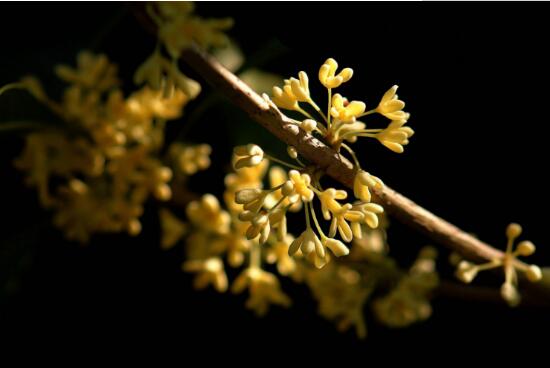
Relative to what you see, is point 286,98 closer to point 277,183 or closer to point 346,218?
point 346,218

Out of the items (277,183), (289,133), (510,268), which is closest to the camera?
(289,133)

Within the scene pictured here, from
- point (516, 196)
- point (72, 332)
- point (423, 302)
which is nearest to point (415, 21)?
point (516, 196)

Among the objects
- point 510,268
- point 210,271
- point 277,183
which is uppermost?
point 510,268

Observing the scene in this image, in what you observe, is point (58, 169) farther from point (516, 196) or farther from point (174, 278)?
point (516, 196)

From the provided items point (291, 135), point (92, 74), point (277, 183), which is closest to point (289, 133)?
point (291, 135)

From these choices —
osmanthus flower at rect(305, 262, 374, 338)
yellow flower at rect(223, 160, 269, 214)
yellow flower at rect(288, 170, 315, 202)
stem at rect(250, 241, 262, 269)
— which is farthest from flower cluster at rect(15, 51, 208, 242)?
yellow flower at rect(288, 170, 315, 202)

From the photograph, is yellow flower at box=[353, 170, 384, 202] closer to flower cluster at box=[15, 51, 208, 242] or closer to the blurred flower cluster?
the blurred flower cluster

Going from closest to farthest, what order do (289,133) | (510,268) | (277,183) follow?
(289,133), (510,268), (277,183)

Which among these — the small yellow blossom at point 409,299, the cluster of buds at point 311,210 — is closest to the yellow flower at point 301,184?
the cluster of buds at point 311,210
